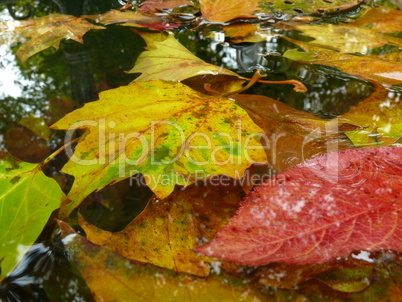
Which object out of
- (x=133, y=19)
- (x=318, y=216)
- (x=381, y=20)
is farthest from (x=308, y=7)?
(x=318, y=216)

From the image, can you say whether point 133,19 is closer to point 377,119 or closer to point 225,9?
point 225,9

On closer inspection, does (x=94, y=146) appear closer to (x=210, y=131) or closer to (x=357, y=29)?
(x=210, y=131)

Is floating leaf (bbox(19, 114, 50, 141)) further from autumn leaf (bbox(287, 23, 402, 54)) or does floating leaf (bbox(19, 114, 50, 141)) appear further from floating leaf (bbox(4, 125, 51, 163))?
autumn leaf (bbox(287, 23, 402, 54))

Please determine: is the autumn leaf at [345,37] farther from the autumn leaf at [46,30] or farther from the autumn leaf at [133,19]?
the autumn leaf at [46,30]

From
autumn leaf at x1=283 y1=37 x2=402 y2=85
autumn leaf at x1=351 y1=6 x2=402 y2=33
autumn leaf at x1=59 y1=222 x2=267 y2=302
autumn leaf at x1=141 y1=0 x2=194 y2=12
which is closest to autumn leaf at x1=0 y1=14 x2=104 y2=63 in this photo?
autumn leaf at x1=141 y1=0 x2=194 y2=12

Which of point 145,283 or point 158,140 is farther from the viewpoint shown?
point 158,140

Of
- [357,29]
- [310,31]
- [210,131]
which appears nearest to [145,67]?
[210,131]

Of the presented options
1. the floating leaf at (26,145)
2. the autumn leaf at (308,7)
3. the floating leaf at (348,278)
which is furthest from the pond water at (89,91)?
the floating leaf at (348,278)
